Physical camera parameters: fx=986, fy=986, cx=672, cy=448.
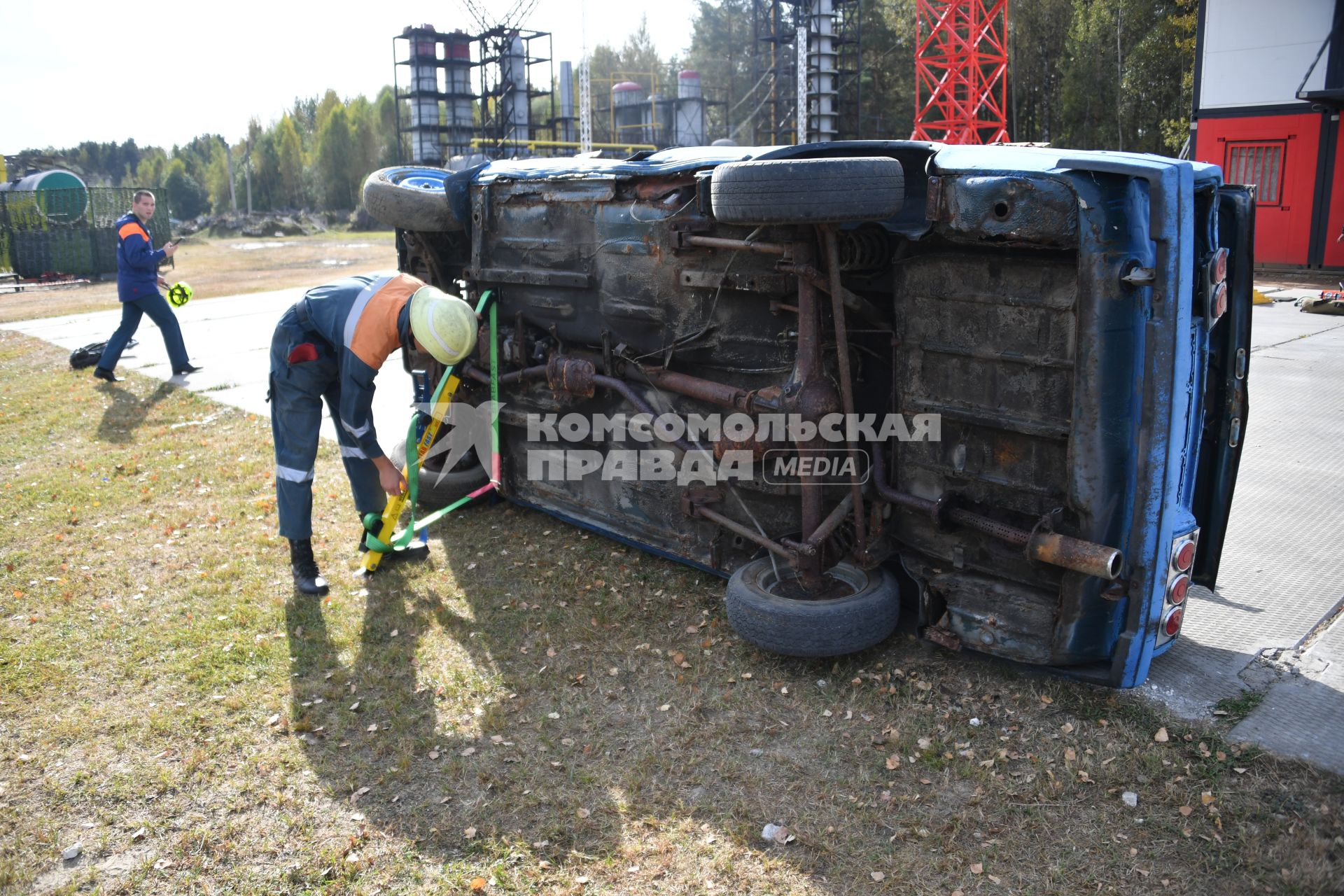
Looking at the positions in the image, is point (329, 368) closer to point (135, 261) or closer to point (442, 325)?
point (442, 325)

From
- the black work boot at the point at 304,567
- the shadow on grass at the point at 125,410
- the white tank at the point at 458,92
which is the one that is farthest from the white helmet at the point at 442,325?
the white tank at the point at 458,92

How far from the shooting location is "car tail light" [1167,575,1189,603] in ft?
12.0

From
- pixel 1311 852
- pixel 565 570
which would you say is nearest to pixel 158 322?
pixel 565 570

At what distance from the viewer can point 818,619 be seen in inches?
155

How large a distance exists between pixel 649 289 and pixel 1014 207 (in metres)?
1.91

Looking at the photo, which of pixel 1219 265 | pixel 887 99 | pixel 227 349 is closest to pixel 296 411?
pixel 1219 265

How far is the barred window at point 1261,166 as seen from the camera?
18250 mm

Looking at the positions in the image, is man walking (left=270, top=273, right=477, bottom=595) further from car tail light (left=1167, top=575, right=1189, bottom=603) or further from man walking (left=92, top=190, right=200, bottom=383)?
man walking (left=92, top=190, right=200, bottom=383)

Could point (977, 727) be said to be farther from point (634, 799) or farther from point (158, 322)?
point (158, 322)

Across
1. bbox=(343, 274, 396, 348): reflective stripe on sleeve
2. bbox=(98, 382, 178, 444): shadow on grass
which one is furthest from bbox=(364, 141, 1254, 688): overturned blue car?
bbox=(98, 382, 178, 444): shadow on grass

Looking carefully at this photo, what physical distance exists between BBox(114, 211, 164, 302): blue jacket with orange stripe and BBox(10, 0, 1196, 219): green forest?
2105cm

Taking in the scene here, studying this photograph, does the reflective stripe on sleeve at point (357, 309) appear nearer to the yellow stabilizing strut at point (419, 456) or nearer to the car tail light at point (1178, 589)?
the yellow stabilizing strut at point (419, 456)

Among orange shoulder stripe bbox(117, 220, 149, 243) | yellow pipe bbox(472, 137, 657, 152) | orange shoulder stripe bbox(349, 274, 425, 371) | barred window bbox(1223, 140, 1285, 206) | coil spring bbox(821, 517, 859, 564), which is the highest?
yellow pipe bbox(472, 137, 657, 152)

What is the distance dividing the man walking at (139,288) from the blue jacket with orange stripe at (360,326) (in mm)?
6155
